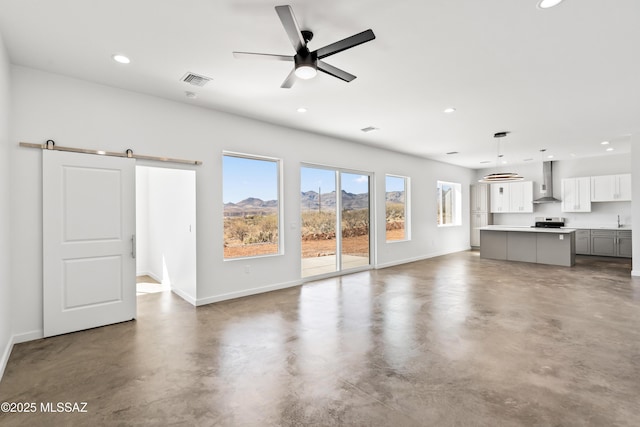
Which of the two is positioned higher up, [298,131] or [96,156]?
[298,131]

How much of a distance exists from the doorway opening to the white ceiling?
58.4 inches

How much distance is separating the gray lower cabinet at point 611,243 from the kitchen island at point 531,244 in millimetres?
1368

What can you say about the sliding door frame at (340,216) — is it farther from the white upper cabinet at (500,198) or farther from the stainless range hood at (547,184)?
the stainless range hood at (547,184)

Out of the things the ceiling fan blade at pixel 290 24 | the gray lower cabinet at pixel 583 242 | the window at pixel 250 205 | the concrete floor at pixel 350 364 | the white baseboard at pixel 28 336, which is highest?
the ceiling fan blade at pixel 290 24

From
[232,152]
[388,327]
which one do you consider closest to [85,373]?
[388,327]

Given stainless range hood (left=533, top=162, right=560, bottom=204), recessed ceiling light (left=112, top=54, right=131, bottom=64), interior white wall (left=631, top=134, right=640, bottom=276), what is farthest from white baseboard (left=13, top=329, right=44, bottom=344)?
stainless range hood (left=533, top=162, right=560, bottom=204)

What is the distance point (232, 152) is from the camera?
497 cm

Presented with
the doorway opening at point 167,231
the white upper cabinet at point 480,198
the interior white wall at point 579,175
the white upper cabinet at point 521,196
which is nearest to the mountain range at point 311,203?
the doorway opening at point 167,231

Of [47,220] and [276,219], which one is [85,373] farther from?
[276,219]

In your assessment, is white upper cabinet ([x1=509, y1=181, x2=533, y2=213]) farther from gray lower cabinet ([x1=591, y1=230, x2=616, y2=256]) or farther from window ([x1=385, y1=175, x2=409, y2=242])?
window ([x1=385, y1=175, x2=409, y2=242])

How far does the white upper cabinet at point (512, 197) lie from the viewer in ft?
32.8

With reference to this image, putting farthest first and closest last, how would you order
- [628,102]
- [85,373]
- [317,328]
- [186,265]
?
[186,265] → [628,102] → [317,328] → [85,373]

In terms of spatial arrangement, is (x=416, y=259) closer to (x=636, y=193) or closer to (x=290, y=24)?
(x=636, y=193)

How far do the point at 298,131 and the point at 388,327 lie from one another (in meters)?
3.76
